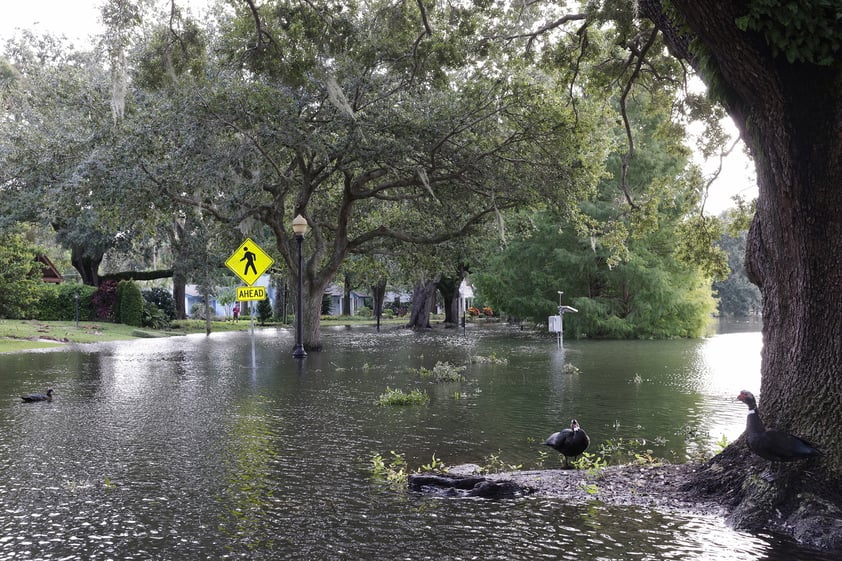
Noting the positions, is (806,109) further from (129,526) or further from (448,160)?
(448,160)

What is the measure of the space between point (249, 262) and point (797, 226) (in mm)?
16345

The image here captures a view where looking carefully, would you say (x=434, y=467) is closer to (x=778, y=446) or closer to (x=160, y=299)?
(x=778, y=446)

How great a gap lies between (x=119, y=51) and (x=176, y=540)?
8.40 m

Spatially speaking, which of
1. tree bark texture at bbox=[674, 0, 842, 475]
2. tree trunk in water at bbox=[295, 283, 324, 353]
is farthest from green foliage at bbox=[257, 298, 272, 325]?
tree bark texture at bbox=[674, 0, 842, 475]

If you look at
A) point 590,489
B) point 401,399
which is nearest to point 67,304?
point 401,399

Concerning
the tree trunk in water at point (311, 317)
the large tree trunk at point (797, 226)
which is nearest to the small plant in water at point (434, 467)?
the large tree trunk at point (797, 226)

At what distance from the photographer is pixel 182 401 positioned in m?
12.4

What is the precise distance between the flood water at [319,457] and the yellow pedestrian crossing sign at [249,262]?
291cm

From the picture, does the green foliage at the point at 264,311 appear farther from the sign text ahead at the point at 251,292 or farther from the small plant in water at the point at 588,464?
the small plant in water at the point at 588,464

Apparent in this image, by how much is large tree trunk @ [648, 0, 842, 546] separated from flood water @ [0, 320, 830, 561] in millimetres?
618

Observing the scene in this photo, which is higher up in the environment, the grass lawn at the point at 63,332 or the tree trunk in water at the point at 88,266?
the tree trunk in water at the point at 88,266

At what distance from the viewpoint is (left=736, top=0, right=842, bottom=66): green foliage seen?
4645mm

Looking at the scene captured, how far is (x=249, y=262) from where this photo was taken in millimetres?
19828

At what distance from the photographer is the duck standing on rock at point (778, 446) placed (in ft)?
17.1
